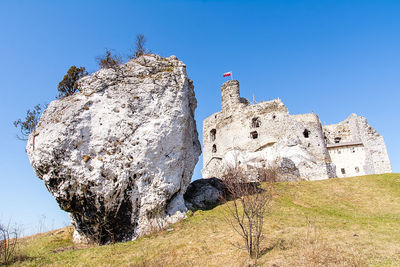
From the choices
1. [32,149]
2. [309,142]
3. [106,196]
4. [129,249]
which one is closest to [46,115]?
[32,149]

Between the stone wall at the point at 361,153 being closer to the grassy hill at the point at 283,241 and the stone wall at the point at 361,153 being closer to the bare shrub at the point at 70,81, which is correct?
the grassy hill at the point at 283,241

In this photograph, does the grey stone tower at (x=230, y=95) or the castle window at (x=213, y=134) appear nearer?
the grey stone tower at (x=230, y=95)

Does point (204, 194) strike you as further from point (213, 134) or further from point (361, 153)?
point (361, 153)

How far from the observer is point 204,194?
16.2 meters

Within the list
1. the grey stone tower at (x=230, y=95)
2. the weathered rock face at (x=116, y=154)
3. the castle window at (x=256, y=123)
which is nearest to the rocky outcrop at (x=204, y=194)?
the weathered rock face at (x=116, y=154)

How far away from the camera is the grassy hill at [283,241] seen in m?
8.34

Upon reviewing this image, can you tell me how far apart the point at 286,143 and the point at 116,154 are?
20774 mm

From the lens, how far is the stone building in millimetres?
28078

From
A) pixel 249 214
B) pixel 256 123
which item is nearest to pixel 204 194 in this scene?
pixel 249 214

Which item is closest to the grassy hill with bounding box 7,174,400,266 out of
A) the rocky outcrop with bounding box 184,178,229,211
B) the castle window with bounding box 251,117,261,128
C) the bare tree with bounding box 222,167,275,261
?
→ the bare tree with bounding box 222,167,275,261

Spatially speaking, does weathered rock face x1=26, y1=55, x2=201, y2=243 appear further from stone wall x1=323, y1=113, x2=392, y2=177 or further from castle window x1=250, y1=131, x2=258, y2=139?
stone wall x1=323, y1=113, x2=392, y2=177

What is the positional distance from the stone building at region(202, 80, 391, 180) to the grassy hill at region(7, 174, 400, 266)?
32.0 ft

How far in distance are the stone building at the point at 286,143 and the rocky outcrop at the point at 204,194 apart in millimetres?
7897

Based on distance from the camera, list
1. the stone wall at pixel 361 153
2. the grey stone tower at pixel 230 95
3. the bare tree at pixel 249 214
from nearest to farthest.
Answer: the bare tree at pixel 249 214
the stone wall at pixel 361 153
the grey stone tower at pixel 230 95
